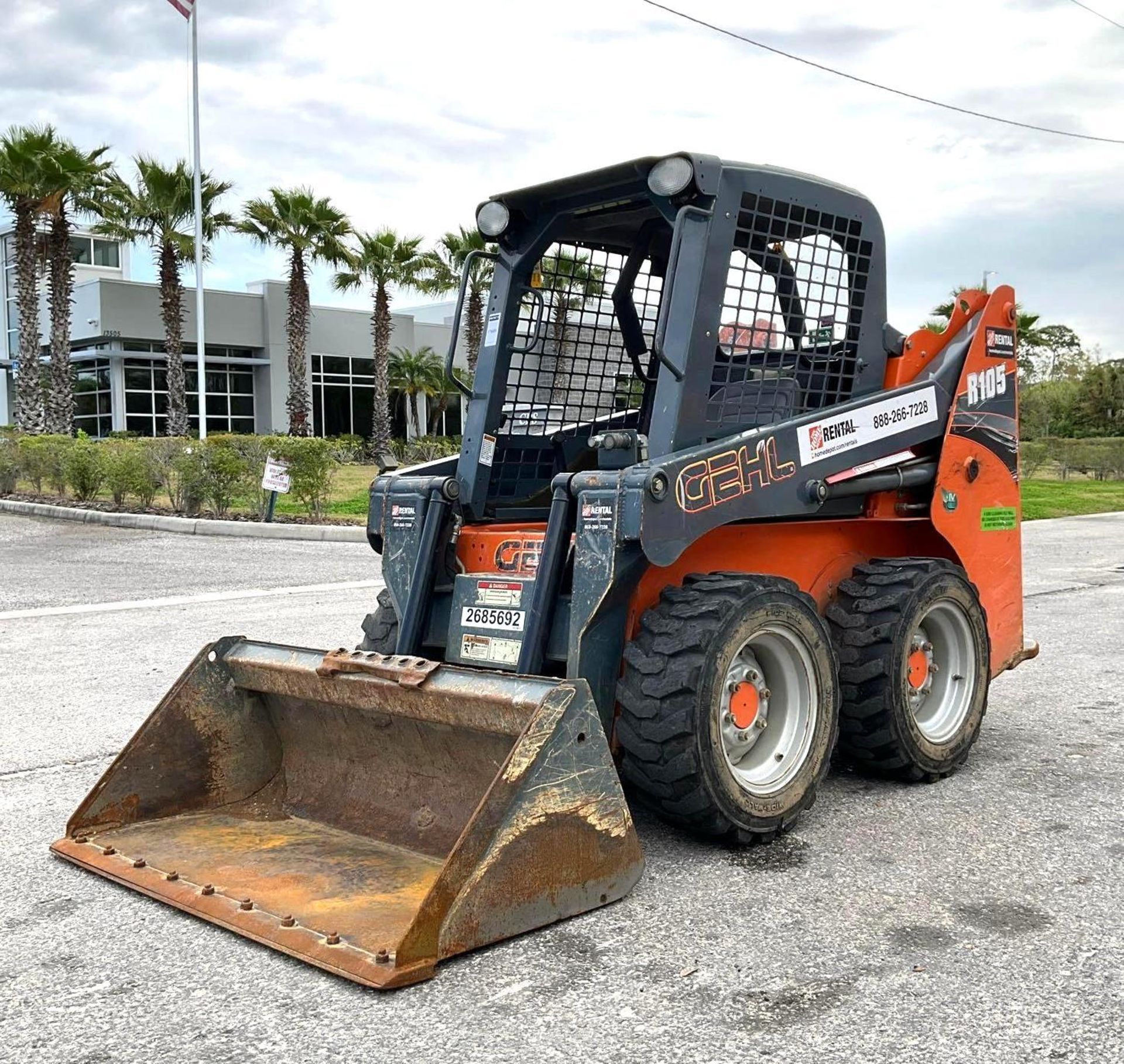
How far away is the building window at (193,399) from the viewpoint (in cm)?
4131

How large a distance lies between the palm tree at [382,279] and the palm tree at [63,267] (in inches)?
305

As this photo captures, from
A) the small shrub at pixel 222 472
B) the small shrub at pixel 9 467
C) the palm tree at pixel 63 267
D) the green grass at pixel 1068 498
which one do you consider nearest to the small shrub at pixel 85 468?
the small shrub at pixel 9 467

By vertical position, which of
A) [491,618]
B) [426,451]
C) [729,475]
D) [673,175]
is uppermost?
[673,175]

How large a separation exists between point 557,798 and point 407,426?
145 feet

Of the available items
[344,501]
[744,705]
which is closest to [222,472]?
[344,501]

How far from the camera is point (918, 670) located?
547 cm

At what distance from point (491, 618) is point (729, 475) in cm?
105

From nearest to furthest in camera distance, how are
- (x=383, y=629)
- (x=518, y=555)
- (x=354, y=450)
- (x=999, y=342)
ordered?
1. (x=518, y=555)
2. (x=383, y=629)
3. (x=999, y=342)
4. (x=354, y=450)

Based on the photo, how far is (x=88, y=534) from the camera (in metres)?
17.2

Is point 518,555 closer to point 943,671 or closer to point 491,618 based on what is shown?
point 491,618

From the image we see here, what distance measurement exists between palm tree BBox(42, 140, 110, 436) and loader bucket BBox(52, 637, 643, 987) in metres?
25.8

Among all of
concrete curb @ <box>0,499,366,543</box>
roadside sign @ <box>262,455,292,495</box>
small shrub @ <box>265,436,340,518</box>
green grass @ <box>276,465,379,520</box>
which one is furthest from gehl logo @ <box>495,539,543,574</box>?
small shrub @ <box>265,436,340,518</box>

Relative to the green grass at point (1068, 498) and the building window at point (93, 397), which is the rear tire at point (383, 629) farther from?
the building window at point (93, 397)

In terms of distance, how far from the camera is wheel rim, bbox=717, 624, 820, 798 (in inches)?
178
